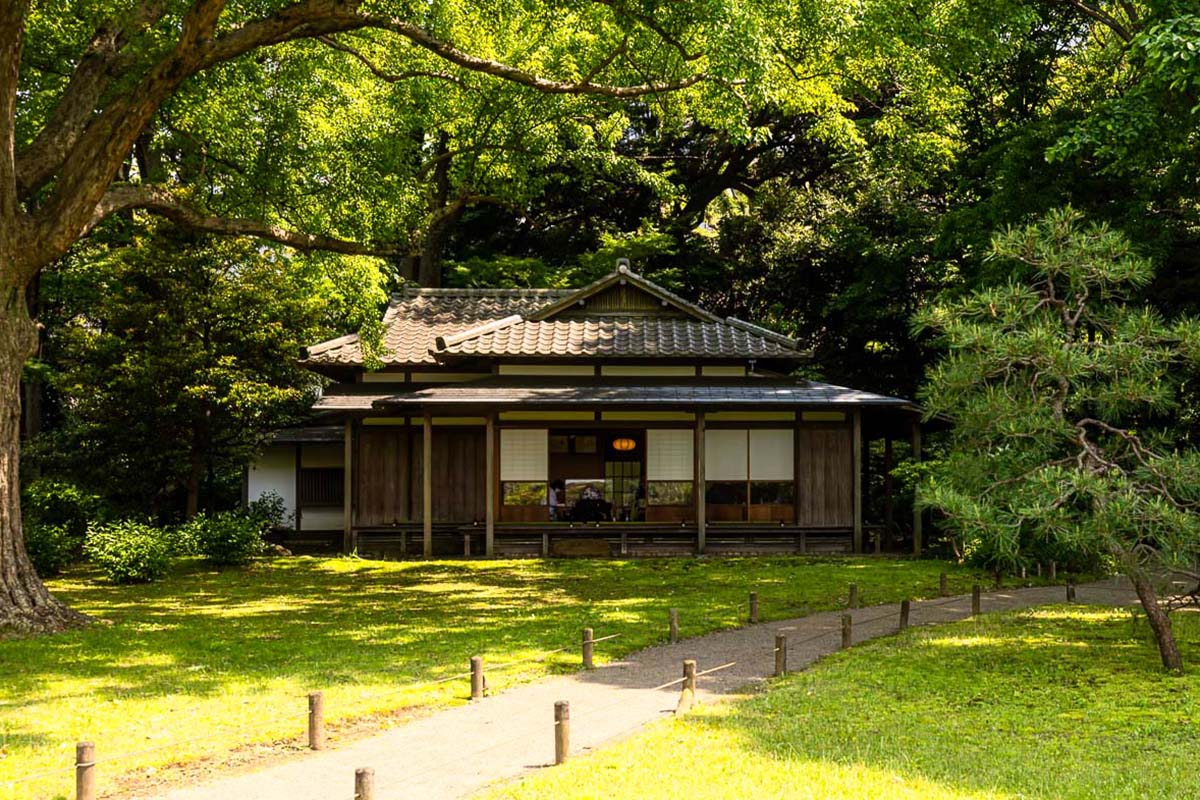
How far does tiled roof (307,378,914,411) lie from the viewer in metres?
21.4

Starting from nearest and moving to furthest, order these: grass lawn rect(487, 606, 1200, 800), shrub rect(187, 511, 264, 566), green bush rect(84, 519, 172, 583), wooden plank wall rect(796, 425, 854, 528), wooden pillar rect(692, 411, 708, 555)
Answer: grass lawn rect(487, 606, 1200, 800), green bush rect(84, 519, 172, 583), shrub rect(187, 511, 264, 566), wooden pillar rect(692, 411, 708, 555), wooden plank wall rect(796, 425, 854, 528)

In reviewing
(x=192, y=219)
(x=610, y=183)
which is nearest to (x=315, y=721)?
(x=192, y=219)

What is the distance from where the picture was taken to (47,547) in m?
19.5

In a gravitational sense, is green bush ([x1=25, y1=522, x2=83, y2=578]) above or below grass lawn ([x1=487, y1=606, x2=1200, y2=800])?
above

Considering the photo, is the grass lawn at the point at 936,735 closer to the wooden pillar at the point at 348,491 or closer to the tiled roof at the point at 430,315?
the wooden pillar at the point at 348,491

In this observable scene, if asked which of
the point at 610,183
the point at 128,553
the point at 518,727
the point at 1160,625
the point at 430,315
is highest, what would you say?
the point at 610,183

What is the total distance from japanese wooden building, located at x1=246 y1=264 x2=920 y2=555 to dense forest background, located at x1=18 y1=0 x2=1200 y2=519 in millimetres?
2724

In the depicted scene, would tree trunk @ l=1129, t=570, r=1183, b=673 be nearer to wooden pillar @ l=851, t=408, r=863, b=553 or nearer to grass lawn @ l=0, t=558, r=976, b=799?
grass lawn @ l=0, t=558, r=976, b=799

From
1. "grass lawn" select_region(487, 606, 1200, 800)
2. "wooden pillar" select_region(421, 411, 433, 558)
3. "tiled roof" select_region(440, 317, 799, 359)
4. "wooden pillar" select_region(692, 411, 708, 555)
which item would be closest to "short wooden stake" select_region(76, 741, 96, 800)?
"grass lawn" select_region(487, 606, 1200, 800)

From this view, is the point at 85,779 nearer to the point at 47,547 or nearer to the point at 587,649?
the point at 587,649

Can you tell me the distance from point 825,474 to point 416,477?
31.2 ft

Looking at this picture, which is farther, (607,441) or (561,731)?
(607,441)

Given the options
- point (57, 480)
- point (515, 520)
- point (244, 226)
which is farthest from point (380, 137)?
point (57, 480)

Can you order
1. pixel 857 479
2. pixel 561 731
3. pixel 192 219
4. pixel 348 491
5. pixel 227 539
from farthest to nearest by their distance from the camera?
pixel 857 479, pixel 348 491, pixel 227 539, pixel 192 219, pixel 561 731
